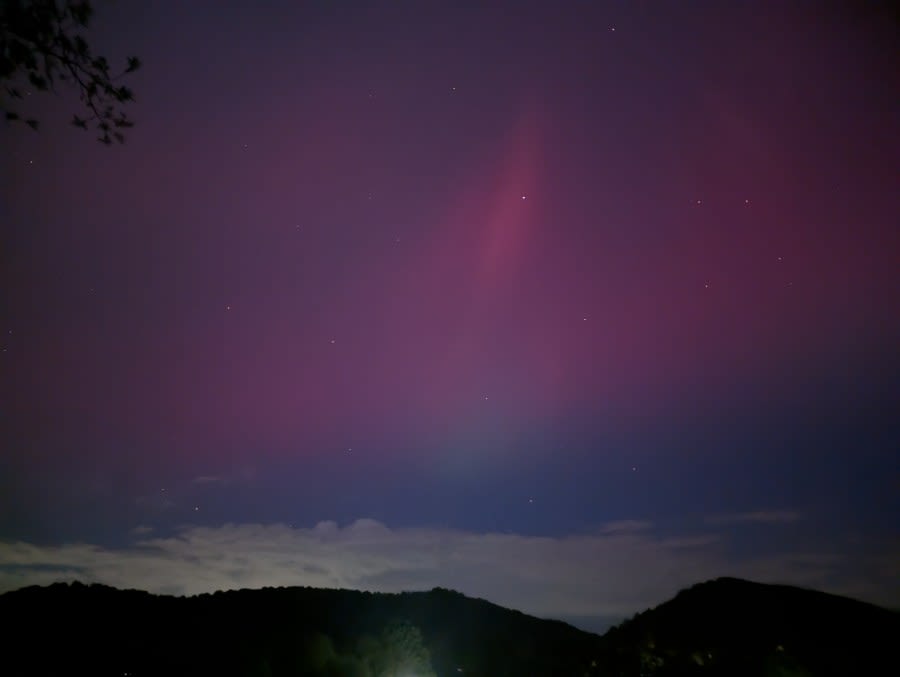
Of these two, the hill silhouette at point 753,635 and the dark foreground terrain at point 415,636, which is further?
the hill silhouette at point 753,635

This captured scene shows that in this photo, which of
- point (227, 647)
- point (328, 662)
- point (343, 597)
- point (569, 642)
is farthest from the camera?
point (343, 597)

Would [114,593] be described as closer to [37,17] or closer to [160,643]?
[160,643]

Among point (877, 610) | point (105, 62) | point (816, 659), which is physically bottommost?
point (816, 659)

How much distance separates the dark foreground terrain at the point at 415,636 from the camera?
38500 millimetres

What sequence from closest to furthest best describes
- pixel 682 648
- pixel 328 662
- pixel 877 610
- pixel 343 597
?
pixel 328 662 < pixel 682 648 < pixel 877 610 < pixel 343 597

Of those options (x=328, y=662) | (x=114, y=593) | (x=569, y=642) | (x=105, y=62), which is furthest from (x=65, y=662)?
(x=569, y=642)

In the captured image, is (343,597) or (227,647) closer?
(227,647)

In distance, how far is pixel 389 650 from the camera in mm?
42250

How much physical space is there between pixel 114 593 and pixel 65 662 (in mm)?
27713

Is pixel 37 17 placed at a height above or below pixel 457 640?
above

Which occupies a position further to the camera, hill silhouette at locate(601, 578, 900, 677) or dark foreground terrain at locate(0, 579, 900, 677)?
hill silhouette at locate(601, 578, 900, 677)

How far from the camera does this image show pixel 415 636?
1748 inches

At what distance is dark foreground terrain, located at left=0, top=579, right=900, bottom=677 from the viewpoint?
38.5 meters

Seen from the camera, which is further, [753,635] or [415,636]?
[753,635]
